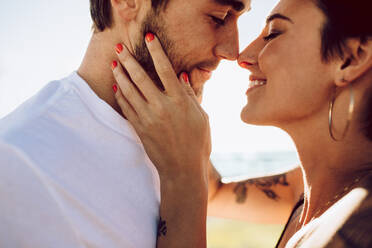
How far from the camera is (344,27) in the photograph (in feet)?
5.29

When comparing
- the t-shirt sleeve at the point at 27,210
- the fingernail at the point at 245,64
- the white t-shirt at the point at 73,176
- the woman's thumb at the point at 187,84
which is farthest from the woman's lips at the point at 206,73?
the t-shirt sleeve at the point at 27,210

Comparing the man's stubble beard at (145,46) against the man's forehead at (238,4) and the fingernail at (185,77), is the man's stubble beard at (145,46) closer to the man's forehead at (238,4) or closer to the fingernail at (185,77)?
the fingernail at (185,77)

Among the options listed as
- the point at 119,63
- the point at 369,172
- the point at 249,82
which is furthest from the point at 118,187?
the point at 369,172

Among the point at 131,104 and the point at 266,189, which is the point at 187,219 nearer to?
the point at 131,104

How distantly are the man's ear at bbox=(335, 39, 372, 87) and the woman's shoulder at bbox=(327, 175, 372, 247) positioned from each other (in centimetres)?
71

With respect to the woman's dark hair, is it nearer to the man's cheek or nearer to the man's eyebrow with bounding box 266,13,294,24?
the man's eyebrow with bounding box 266,13,294,24

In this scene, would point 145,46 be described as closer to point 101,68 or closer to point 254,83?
point 101,68

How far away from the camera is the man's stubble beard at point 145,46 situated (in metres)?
2.16

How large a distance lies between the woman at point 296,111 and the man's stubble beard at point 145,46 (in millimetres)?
100

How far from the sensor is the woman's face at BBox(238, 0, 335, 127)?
1.74m

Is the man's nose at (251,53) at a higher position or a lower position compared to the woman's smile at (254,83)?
higher

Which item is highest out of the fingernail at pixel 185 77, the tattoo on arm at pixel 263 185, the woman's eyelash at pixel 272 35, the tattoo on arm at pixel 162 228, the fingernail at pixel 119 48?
the fingernail at pixel 119 48

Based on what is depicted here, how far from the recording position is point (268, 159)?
25016 mm

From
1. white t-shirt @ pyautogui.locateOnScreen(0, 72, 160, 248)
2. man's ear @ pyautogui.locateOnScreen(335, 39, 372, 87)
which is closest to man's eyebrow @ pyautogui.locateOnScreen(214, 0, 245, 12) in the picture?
man's ear @ pyautogui.locateOnScreen(335, 39, 372, 87)
